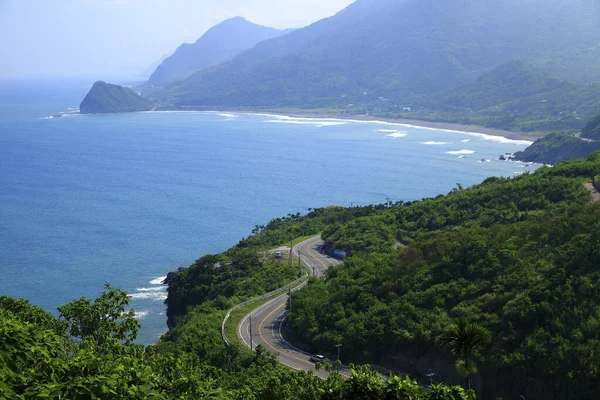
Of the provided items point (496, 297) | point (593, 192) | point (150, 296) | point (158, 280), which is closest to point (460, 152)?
point (158, 280)

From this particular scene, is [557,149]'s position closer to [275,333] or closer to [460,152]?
[460,152]

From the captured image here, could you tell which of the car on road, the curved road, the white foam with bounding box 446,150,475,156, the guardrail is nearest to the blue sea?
the white foam with bounding box 446,150,475,156

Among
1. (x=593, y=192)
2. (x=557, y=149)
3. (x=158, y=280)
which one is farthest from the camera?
(x=557, y=149)

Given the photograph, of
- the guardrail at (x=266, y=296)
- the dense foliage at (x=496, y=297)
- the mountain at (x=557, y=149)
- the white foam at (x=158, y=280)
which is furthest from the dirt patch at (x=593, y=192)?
the mountain at (x=557, y=149)

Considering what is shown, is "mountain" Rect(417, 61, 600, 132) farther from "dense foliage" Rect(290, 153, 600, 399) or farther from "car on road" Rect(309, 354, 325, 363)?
"car on road" Rect(309, 354, 325, 363)

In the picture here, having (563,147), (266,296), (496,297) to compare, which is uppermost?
(563,147)

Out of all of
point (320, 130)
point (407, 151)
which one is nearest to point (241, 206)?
point (407, 151)

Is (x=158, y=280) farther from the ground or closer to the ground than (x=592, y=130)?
closer to the ground

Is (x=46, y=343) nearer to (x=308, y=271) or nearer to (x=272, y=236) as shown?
(x=308, y=271)
